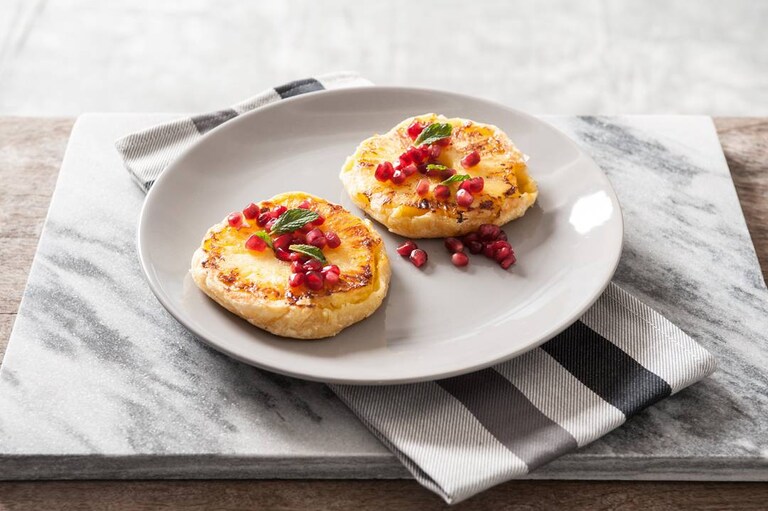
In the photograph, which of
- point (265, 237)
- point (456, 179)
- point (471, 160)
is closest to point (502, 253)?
point (456, 179)

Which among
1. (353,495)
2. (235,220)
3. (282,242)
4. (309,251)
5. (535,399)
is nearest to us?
(353,495)

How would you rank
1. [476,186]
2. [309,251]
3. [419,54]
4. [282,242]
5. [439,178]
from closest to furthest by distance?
1. [309,251]
2. [282,242]
3. [476,186]
4. [439,178]
5. [419,54]

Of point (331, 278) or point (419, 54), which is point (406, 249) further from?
point (419, 54)

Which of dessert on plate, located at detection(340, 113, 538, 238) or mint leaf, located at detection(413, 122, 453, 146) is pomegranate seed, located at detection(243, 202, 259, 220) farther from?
mint leaf, located at detection(413, 122, 453, 146)

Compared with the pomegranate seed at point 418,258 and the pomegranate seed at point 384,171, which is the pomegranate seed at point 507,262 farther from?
the pomegranate seed at point 384,171

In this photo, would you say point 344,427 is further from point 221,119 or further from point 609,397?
point 221,119

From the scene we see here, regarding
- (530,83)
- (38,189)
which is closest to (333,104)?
(38,189)

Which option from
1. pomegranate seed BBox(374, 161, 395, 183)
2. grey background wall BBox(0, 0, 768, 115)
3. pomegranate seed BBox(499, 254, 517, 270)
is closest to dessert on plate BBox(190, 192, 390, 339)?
pomegranate seed BBox(374, 161, 395, 183)
